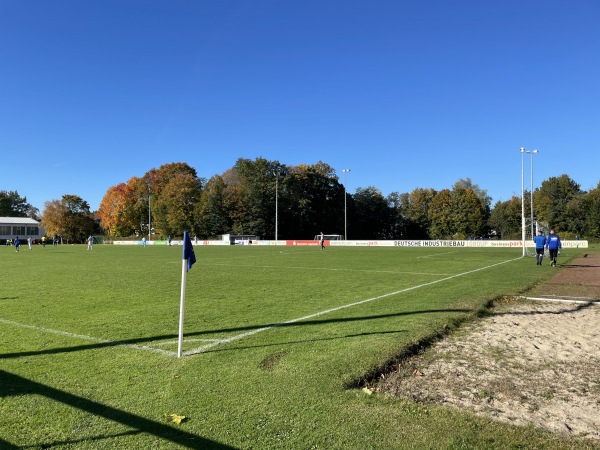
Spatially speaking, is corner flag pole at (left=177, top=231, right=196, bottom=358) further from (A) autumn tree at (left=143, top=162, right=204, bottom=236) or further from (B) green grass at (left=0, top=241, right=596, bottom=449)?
(A) autumn tree at (left=143, top=162, right=204, bottom=236)

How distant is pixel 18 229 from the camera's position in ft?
350

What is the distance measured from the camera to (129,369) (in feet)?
17.0

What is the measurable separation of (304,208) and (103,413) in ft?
266

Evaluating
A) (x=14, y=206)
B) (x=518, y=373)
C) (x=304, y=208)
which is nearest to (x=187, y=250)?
(x=518, y=373)

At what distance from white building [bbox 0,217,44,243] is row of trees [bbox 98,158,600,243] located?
1116 inches

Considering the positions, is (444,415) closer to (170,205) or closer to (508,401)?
(508,401)

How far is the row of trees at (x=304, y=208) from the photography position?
8412cm

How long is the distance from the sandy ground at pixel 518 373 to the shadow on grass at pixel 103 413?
209 cm

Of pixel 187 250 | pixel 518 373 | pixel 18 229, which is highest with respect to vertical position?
pixel 18 229

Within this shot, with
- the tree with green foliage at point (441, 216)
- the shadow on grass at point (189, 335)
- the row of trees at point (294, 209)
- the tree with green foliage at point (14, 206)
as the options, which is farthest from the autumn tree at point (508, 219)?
the tree with green foliage at point (14, 206)

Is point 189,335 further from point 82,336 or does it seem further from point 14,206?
point 14,206

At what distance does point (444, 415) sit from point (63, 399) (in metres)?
3.77

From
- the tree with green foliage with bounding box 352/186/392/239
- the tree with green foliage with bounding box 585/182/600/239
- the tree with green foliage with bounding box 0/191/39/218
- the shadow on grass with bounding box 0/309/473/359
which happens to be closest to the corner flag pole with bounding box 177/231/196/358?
the shadow on grass with bounding box 0/309/473/359

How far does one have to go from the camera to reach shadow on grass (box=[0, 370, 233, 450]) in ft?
11.1
